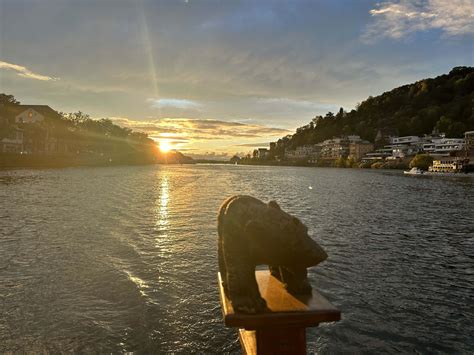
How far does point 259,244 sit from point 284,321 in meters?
0.97

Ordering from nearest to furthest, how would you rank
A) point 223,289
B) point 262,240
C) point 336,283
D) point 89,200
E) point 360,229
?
1. point 262,240
2. point 223,289
3. point 336,283
4. point 360,229
5. point 89,200

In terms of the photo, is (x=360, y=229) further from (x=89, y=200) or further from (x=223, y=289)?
(x=89, y=200)

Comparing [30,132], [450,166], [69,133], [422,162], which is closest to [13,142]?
[30,132]

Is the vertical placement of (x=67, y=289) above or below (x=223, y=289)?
below

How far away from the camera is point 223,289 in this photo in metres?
4.97

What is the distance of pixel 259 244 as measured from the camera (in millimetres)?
4516

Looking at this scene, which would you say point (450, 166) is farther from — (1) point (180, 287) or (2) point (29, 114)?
(2) point (29, 114)

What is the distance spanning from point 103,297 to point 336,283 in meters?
7.37

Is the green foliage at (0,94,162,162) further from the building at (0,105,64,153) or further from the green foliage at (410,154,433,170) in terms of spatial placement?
the green foliage at (410,154,433,170)

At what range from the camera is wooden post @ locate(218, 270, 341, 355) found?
4020 millimetres

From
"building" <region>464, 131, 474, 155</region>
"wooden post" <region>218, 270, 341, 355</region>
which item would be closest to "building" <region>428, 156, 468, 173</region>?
"building" <region>464, 131, 474, 155</region>

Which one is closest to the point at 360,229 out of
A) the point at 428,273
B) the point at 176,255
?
the point at 428,273

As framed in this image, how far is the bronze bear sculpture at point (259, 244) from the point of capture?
14.7 ft

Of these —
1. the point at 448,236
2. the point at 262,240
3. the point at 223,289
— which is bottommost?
the point at 448,236
